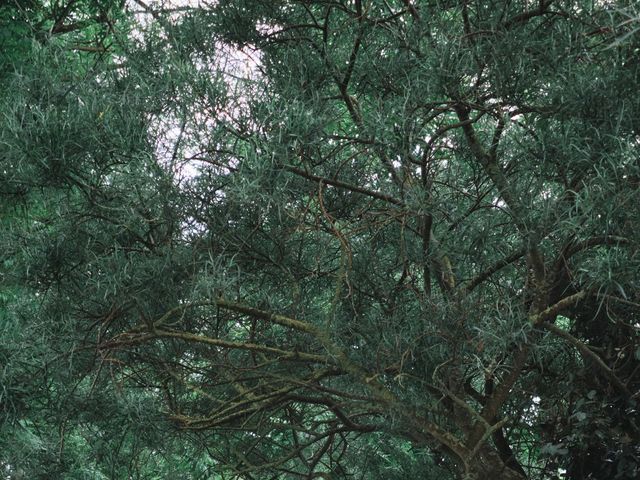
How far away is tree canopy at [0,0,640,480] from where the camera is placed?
2041 millimetres

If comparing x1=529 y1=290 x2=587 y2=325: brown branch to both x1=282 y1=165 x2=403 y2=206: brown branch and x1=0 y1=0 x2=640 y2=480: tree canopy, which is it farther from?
x1=282 y1=165 x2=403 y2=206: brown branch

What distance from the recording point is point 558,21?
7.18 ft

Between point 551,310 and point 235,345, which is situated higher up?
point 551,310

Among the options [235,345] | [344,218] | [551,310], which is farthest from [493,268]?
[235,345]

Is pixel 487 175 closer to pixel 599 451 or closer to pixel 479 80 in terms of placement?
pixel 479 80

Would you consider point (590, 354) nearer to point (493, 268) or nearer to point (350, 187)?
point (493, 268)

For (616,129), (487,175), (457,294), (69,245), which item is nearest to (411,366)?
(457,294)

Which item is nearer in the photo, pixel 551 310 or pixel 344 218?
pixel 551 310

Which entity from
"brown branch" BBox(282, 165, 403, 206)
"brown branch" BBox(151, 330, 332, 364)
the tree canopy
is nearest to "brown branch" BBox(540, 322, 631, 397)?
the tree canopy

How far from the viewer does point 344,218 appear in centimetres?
266

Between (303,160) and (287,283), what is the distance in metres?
0.58

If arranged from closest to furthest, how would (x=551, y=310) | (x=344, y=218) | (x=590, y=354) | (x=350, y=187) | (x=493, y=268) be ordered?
(x=551, y=310) → (x=590, y=354) → (x=350, y=187) → (x=493, y=268) → (x=344, y=218)

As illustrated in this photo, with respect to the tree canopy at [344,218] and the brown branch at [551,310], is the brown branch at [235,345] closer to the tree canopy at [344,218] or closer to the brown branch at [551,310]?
the tree canopy at [344,218]

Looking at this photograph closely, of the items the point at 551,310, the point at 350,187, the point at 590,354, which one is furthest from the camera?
the point at 350,187
